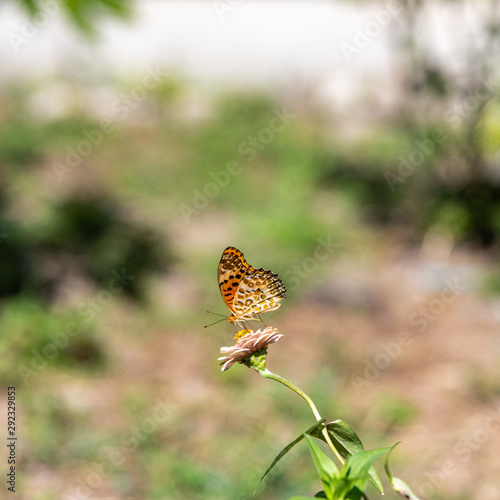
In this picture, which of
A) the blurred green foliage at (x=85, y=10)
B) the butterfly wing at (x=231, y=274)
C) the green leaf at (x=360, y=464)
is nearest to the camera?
the green leaf at (x=360, y=464)

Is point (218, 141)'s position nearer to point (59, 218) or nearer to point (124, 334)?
point (59, 218)

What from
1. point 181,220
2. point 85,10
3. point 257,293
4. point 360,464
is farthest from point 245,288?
point 181,220

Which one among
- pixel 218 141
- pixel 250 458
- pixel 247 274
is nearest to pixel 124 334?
pixel 250 458

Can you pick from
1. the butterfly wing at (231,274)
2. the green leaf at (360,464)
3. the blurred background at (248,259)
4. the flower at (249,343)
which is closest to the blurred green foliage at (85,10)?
the blurred background at (248,259)

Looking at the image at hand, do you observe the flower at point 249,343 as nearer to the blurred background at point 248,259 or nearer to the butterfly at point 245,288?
the butterfly at point 245,288

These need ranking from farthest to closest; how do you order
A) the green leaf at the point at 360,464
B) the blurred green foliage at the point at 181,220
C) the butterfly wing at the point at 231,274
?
1. the blurred green foliage at the point at 181,220
2. the butterfly wing at the point at 231,274
3. the green leaf at the point at 360,464

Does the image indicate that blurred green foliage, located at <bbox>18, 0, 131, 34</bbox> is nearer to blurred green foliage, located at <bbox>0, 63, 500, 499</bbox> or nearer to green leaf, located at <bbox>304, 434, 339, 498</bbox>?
blurred green foliage, located at <bbox>0, 63, 500, 499</bbox>

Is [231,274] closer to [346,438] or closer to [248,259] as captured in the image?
[346,438]
